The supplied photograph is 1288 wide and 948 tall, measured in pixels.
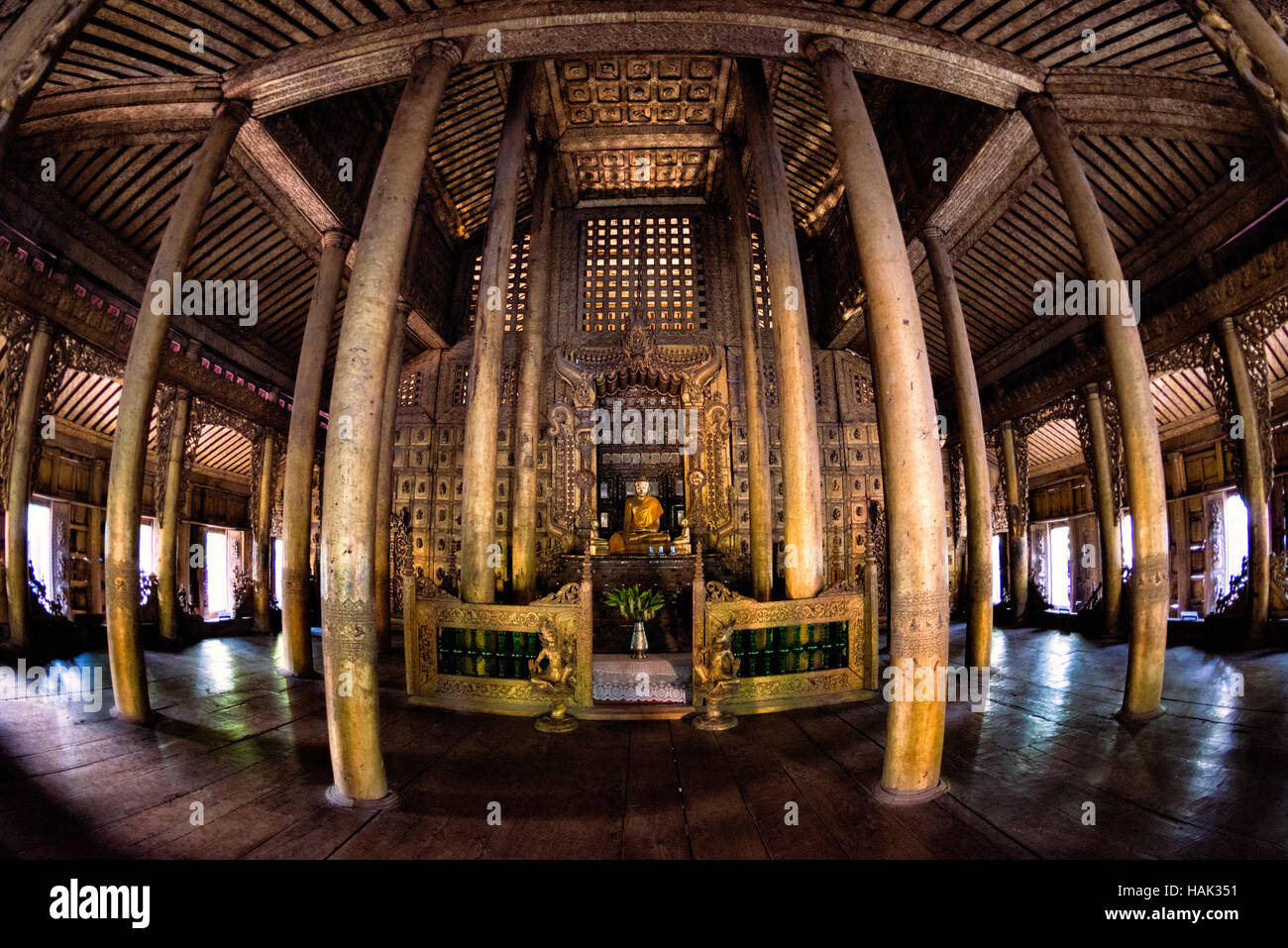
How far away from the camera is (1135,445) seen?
565 centimetres

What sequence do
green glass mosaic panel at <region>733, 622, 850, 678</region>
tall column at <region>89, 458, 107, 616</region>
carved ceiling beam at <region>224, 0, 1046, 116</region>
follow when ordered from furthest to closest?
tall column at <region>89, 458, 107, 616</region>
green glass mosaic panel at <region>733, 622, 850, 678</region>
carved ceiling beam at <region>224, 0, 1046, 116</region>

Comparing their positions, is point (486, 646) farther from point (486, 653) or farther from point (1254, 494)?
point (1254, 494)

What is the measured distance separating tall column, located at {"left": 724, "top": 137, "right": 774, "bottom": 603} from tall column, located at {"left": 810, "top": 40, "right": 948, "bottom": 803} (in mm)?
5428

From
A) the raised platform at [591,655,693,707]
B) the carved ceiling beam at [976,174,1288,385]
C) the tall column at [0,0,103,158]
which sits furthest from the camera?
the carved ceiling beam at [976,174,1288,385]

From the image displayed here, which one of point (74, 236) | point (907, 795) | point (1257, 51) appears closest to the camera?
point (1257, 51)

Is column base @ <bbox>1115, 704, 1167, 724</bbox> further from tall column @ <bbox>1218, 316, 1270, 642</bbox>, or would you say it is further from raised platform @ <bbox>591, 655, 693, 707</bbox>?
tall column @ <bbox>1218, 316, 1270, 642</bbox>

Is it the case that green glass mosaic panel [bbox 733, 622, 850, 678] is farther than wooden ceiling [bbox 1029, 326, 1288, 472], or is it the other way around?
wooden ceiling [bbox 1029, 326, 1288, 472]

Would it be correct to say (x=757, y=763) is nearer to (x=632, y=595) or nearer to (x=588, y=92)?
(x=632, y=595)

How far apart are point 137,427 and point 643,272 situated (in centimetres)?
1202

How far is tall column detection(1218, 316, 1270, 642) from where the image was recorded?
27.8 feet

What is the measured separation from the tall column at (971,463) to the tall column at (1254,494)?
12.8 ft

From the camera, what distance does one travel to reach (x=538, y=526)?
14.2m

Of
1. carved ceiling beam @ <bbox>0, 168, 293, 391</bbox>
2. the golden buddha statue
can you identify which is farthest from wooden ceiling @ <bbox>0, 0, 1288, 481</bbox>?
the golden buddha statue

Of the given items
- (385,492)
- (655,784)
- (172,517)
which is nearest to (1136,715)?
(655,784)
